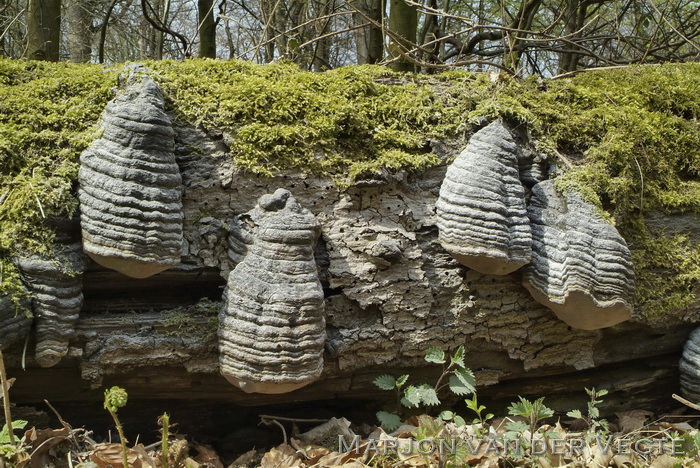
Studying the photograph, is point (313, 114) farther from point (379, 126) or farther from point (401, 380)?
point (401, 380)

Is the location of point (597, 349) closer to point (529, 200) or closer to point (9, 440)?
point (529, 200)

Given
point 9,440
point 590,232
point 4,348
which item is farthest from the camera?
point 590,232

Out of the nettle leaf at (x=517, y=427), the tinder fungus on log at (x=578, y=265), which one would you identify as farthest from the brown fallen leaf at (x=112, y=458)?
the tinder fungus on log at (x=578, y=265)

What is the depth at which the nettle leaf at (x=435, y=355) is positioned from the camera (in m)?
2.74

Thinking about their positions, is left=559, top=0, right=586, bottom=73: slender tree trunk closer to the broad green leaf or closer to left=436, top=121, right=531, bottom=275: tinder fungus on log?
left=436, top=121, right=531, bottom=275: tinder fungus on log

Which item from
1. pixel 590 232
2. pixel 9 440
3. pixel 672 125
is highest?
pixel 672 125

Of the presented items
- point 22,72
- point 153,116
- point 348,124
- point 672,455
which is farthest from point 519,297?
point 22,72

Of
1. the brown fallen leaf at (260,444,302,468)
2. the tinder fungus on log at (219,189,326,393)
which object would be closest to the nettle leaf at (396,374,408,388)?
the tinder fungus on log at (219,189,326,393)

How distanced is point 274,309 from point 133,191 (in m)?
0.72

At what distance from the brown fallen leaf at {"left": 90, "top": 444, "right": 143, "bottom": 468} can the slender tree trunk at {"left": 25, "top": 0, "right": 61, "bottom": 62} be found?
3.57 meters

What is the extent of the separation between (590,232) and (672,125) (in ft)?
3.70

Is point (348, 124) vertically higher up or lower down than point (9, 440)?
higher up

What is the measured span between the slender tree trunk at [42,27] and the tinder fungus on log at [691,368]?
17.0ft

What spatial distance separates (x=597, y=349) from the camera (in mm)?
3275
